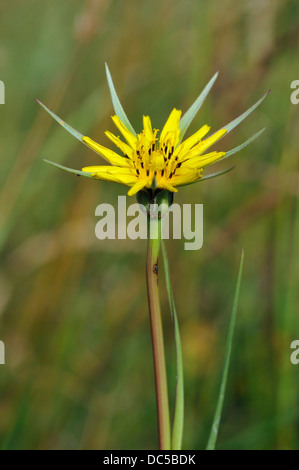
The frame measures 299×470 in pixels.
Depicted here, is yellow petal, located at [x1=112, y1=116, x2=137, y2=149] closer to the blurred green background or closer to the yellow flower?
the yellow flower

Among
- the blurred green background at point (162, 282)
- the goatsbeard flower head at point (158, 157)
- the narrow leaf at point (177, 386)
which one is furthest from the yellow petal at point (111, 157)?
the blurred green background at point (162, 282)

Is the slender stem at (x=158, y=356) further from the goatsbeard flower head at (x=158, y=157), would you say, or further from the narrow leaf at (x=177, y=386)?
the goatsbeard flower head at (x=158, y=157)

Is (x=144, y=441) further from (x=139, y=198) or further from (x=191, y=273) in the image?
(x=139, y=198)

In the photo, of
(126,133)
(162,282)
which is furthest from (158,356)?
(162,282)

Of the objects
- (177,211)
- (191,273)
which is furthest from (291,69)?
(191,273)

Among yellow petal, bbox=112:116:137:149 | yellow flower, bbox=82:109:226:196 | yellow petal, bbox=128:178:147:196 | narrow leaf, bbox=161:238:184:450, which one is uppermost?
yellow petal, bbox=112:116:137:149

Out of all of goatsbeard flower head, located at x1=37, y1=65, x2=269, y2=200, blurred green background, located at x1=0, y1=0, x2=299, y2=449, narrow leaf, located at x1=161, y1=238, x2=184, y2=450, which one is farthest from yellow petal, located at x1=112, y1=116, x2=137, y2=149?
blurred green background, located at x1=0, y1=0, x2=299, y2=449

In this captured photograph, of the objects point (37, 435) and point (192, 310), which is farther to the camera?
point (192, 310)
